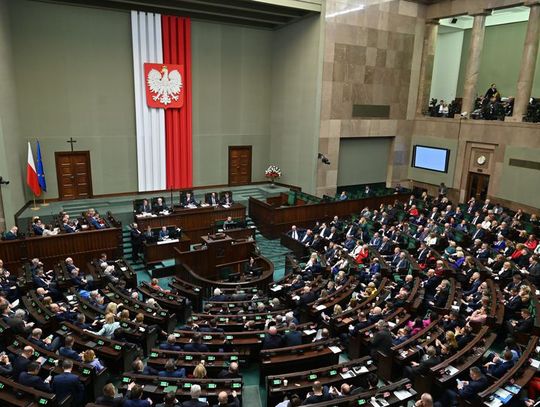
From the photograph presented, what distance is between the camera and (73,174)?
1600cm

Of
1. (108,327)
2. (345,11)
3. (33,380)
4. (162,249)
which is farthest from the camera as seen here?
(345,11)

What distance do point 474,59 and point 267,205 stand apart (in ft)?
35.5

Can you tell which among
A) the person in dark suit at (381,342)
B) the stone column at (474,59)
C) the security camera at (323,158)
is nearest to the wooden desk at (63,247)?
the person in dark suit at (381,342)

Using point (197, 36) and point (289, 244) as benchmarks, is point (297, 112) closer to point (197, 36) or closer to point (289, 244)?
point (197, 36)

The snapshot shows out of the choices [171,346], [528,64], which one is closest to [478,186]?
[528,64]

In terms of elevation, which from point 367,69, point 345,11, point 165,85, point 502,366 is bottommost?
point 502,366

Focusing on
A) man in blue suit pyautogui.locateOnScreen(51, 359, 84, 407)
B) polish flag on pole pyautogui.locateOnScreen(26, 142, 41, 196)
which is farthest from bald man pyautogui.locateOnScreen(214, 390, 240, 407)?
polish flag on pole pyautogui.locateOnScreen(26, 142, 41, 196)

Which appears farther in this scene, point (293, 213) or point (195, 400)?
point (293, 213)

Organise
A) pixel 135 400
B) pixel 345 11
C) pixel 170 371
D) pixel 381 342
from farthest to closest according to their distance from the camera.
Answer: pixel 345 11
pixel 381 342
pixel 170 371
pixel 135 400

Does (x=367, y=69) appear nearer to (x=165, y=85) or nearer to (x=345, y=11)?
(x=345, y=11)

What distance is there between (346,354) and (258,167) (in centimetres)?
1303

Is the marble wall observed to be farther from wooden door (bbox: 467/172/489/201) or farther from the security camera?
wooden door (bbox: 467/172/489/201)

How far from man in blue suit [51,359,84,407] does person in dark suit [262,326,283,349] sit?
→ 2.80 m

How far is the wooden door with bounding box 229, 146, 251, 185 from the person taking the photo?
19.2 meters
